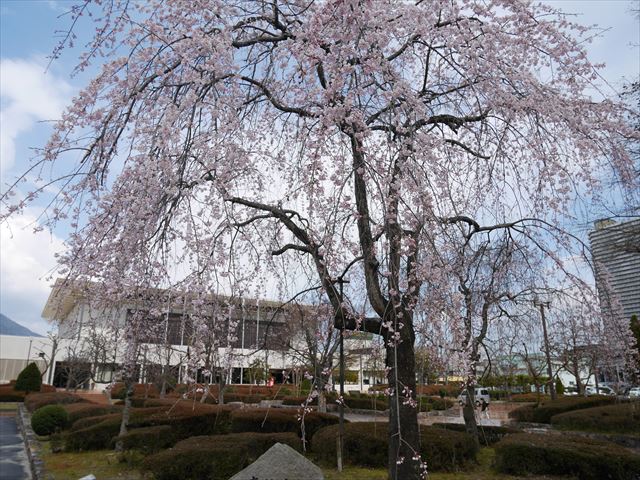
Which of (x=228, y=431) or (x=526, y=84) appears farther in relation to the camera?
(x=228, y=431)

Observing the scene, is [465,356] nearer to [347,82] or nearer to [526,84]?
[526,84]

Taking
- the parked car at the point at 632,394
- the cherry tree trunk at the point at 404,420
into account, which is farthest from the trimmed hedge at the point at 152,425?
the parked car at the point at 632,394

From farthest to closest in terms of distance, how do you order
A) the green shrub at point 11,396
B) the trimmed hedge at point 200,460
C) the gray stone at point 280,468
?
the green shrub at point 11,396, the trimmed hedge at point 200,460, the gray stone at point 280,468

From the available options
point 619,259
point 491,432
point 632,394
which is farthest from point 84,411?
point 632,394

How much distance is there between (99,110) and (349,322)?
3.27 metres

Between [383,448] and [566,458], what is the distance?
9.88 feet

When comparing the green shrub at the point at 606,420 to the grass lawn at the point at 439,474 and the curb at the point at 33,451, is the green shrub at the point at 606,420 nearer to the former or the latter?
the grass lawn at the point at 439,474

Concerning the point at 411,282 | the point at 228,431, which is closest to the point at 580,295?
the point at 411,282

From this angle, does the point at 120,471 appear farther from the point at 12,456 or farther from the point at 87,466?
the point at 12,456

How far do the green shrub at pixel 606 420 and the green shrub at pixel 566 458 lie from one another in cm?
569

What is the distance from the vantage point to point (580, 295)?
5.68m

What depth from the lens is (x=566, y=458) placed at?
7.24 m

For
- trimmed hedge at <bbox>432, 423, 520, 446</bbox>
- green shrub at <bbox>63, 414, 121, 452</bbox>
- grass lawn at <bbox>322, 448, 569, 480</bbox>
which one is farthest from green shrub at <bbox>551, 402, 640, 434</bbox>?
green shrub at <bbox>63, 414, 121, 452</bbox>

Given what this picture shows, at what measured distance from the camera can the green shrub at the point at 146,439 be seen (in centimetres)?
868
